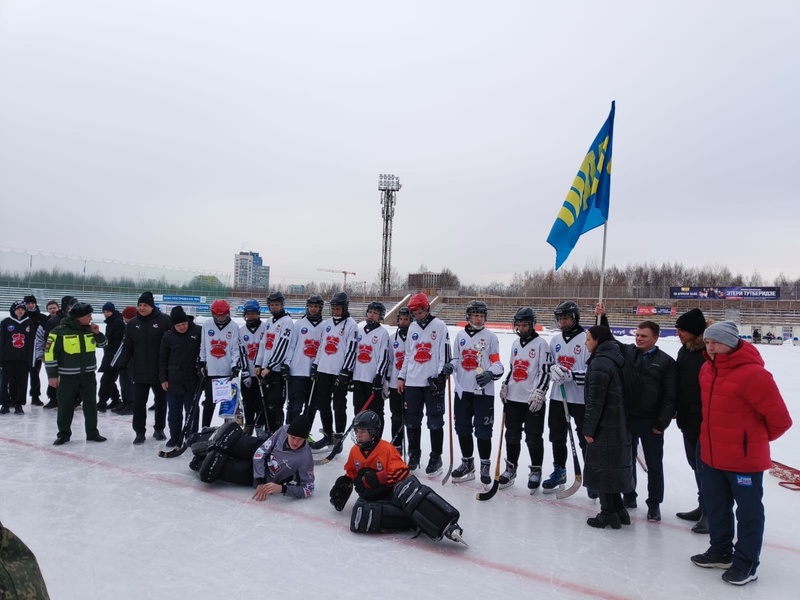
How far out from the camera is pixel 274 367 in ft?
21.4

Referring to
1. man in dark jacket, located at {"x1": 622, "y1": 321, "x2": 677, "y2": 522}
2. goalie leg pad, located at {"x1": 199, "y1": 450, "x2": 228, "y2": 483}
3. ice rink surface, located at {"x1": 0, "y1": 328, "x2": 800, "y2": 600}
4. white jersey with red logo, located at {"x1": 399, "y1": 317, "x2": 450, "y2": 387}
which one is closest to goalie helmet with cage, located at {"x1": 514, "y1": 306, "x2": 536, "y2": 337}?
white jersey with red logo, located at {"x1": 399, "y1": 317, "x2": 450, "y2": 387}

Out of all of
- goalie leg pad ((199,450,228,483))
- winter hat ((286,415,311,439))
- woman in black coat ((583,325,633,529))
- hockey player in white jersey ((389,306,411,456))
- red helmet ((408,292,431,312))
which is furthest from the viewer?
hockey player in white jersey ((389,306,411,456))

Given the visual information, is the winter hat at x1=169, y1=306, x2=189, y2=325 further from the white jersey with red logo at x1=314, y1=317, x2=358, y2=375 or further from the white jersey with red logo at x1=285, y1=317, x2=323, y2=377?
the white jersey with red logo at x1=314, y1=317, x2=358, y2=375

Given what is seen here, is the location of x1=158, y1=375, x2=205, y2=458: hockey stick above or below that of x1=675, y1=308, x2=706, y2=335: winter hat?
below

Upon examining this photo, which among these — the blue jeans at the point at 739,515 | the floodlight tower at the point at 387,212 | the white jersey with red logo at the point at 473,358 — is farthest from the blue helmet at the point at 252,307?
the floodlight tower at the point at 387,212

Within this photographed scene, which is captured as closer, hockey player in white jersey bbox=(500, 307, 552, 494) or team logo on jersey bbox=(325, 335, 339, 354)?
hockey player in white jersey bbox=(500, 307, 552, 494)

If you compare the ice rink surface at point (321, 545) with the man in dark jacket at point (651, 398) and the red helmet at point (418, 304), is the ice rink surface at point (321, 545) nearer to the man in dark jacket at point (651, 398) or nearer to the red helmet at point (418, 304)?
the man in dark jacket at point (651, 398)

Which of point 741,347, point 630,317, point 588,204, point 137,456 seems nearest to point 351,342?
point 137,456

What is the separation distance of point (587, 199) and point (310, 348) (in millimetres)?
3753

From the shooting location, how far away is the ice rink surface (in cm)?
325

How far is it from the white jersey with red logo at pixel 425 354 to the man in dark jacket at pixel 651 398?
189 centimetres

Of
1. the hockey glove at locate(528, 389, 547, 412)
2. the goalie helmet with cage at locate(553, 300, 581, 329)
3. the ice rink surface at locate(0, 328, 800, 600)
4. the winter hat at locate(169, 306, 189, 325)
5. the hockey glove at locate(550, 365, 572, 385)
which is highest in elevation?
the goalie helmet with cage at locate(553, 300, 581, 329)

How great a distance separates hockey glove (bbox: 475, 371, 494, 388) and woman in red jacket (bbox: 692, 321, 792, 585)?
191 cm

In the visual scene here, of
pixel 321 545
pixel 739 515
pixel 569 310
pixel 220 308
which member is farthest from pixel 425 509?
pixel 220 308
